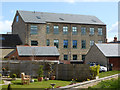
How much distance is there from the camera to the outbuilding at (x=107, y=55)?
3472 centimetres

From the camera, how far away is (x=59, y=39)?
159 feet

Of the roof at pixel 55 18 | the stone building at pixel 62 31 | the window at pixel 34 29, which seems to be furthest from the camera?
the roof at pixel 55 18

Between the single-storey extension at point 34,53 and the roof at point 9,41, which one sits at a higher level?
the roof at point 9,41

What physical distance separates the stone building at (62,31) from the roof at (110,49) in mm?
12877

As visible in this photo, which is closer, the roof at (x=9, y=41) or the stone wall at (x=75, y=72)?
the stone wall at (x=75, y=72)

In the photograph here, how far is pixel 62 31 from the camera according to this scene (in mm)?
48812

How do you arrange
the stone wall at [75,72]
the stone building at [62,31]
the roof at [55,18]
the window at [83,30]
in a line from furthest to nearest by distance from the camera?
the window at [83,30]
the roof at [55,18]
the stone building at [62,31]
the stone wall at [75,72]

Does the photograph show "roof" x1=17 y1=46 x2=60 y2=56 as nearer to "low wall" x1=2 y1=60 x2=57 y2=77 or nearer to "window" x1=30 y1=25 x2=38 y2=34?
"low wall" x1=2 y1=60 x2=57 y2=77

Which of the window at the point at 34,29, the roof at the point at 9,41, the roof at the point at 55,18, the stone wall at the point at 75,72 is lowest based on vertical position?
the stone wall at the point at 75,72

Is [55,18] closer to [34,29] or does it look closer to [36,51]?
[34,29]

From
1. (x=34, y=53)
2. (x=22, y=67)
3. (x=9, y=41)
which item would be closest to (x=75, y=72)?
(x=22, y=67)

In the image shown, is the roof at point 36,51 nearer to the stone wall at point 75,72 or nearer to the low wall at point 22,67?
the low wall at point 22,67

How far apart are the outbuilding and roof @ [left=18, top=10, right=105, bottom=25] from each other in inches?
529

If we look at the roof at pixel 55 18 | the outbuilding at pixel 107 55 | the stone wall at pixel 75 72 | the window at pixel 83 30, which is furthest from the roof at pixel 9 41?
the stone wall at pixel 75 72
